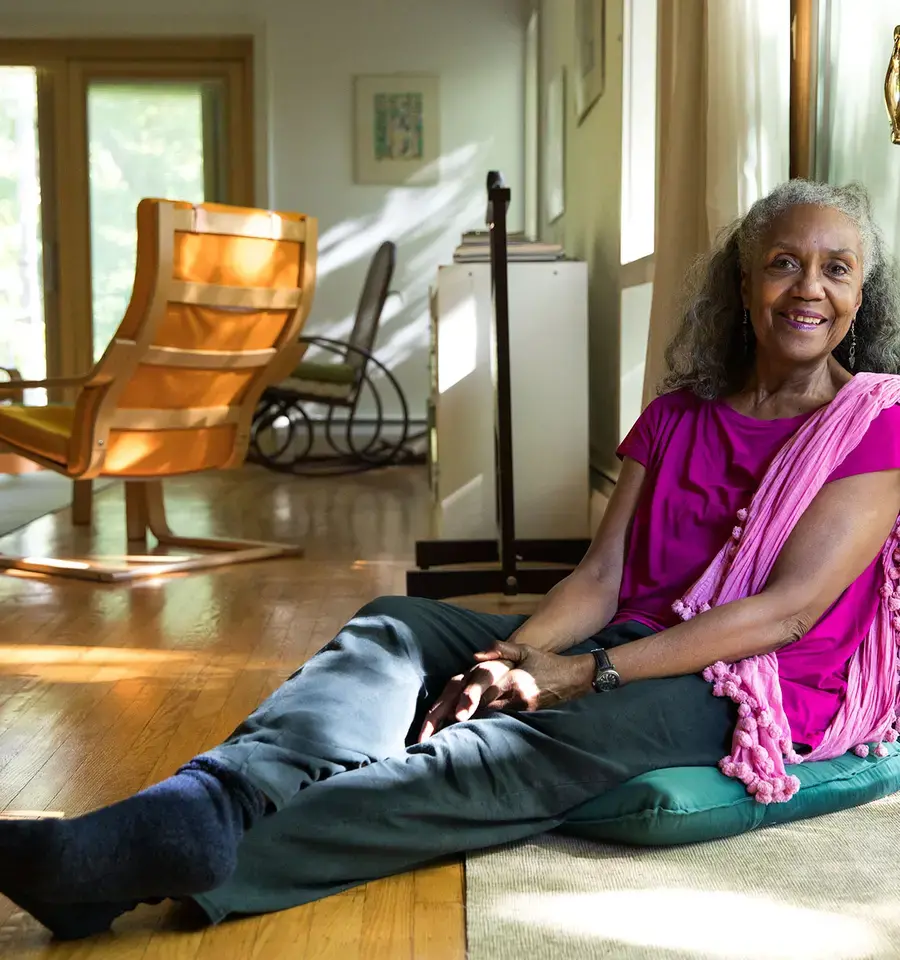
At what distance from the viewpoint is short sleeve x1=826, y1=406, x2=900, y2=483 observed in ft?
5.55

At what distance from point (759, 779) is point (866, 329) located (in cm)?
66

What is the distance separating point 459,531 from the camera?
155 inches

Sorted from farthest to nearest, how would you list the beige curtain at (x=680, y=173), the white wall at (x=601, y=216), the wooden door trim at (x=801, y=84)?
the white wall at (x=601, y=216)
the beige curtain at (x=680, y=173)
the wooden door trim at (x=801, y=84)

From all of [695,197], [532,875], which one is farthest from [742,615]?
[695,197]

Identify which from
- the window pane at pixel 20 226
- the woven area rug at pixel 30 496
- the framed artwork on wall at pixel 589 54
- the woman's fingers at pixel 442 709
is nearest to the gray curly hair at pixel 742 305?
the woman's fingers at pixel 442 709

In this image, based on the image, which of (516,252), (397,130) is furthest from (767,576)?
(397,130)

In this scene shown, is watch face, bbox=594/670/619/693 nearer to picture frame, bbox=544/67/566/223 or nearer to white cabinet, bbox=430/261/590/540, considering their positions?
white cabinet, bbox=430/261/590/540

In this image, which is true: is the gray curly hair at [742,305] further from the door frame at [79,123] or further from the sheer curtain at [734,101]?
the door frame at [79,123]

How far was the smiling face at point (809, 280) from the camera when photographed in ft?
5.75

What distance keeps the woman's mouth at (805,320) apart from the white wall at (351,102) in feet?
20.0

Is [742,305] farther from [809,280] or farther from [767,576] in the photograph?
[767,576]

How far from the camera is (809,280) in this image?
1750mm

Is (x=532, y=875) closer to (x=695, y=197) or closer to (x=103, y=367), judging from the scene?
(x=695, y=197)

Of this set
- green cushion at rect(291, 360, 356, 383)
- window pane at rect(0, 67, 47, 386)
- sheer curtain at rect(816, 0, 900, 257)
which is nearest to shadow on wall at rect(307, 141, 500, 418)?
green cushion at rect(291, 360, 356, 383)
